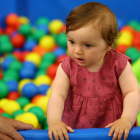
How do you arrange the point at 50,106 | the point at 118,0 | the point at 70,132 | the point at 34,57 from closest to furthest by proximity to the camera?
the point at 70,132, the point at 50,106, the point at 34,57, the point at 118,0

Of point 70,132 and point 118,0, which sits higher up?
point 118,0

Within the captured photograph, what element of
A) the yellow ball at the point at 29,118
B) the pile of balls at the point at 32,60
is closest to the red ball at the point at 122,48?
the pile of balls at the point at 32,60

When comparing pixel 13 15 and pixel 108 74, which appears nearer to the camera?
pixel 108 74

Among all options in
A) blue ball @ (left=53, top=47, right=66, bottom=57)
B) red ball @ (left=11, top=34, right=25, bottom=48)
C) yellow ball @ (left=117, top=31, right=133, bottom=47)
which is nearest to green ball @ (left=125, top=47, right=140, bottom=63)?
yellow ball @ (left=117, top=31, right=133, bottom=47)

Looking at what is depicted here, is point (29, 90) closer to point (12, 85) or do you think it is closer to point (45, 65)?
point (12, 85)

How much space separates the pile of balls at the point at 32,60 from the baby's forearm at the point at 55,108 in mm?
335

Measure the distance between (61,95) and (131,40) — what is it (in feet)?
3.93

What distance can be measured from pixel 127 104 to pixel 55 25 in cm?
145

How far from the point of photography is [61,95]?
2.62 ft

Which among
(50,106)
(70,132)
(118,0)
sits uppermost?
(118,0)

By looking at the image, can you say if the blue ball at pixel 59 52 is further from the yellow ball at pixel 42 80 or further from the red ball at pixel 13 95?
the red ball at pixel 13 95

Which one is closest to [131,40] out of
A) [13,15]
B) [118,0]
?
[118,0]

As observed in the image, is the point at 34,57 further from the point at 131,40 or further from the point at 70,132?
the point at 70,132

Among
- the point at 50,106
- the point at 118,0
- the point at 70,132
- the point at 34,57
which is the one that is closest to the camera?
the point at 70,132
